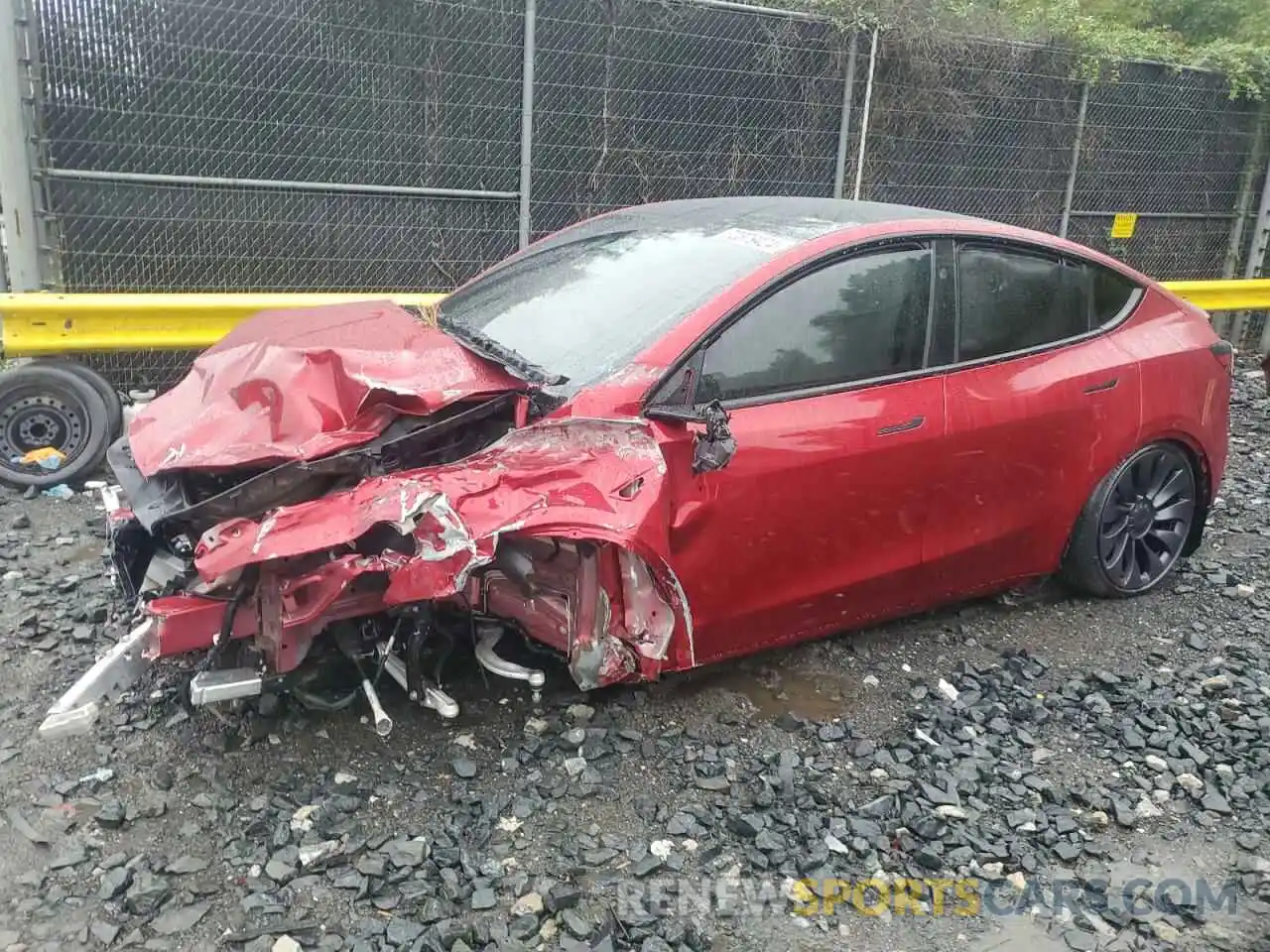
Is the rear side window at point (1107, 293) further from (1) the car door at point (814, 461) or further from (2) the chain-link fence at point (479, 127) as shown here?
(2) the chain-link fence at point (479, 127)

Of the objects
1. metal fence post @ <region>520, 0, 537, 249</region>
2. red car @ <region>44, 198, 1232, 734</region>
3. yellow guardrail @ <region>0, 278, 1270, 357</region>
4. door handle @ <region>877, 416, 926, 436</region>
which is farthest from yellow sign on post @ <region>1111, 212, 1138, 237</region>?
door handle @ <region>877, 416, 926, 436</region>

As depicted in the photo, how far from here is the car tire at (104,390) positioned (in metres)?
5.27

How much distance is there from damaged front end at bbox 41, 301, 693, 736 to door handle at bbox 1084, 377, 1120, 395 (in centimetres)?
198

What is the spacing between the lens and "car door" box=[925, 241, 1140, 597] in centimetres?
376

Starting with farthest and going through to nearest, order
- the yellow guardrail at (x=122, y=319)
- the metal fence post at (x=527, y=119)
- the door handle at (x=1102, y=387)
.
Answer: the metal fence post at (x=527, y=119) < the yellow guardrail at (x=122, y=319) < the door handle at (x=1102, y=387)

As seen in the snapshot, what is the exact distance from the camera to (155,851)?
2.74 metres

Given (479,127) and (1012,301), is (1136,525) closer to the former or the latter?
(1012,301)

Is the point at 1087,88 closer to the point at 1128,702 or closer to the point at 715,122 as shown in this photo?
the point at 715,122

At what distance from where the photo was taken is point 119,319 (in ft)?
18.1

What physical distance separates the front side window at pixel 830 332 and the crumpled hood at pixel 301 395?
27.0 inches

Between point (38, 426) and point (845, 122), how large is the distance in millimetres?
6168

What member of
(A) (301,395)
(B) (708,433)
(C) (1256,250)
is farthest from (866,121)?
(A) (301,395)

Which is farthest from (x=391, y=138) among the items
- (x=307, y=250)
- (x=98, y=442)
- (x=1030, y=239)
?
(x=1030, y=239)

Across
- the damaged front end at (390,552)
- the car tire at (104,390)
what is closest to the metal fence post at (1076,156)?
the damaged front end at (390,552)
